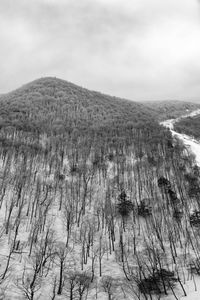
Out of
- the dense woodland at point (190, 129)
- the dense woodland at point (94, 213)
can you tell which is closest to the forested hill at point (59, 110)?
the dense woodland at point (94, 213)

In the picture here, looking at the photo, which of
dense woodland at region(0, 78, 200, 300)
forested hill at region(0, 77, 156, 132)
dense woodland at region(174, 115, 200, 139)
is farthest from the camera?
dense woodland at region(174, 115, 200, 139)

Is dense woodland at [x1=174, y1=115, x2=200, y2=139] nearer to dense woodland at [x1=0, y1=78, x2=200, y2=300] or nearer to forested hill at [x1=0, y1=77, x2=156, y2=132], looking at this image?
forested hill at [x1=0, y1=77, x2=156, y2=132]

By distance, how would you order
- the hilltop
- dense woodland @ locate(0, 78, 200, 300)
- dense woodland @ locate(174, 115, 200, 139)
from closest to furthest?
1. dense woodland @ locate(0, 78, 200, 300)
2. the hilltop
3. dense woodland @ locate(174, 115, 200, 139)

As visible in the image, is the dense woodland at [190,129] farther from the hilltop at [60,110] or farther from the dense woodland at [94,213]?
the dense woodland at [94,213]

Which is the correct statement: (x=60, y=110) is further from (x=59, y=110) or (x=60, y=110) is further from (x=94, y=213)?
(x=94, y=213)

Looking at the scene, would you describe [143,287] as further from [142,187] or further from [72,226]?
[142,187]

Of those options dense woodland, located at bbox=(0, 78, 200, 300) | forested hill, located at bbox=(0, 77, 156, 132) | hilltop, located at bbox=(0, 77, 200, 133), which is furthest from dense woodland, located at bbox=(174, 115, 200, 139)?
dense woodland, located at bbox=(0, 78, 200, 300)

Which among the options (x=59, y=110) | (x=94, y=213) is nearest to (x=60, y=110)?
(x=59, y=110)
